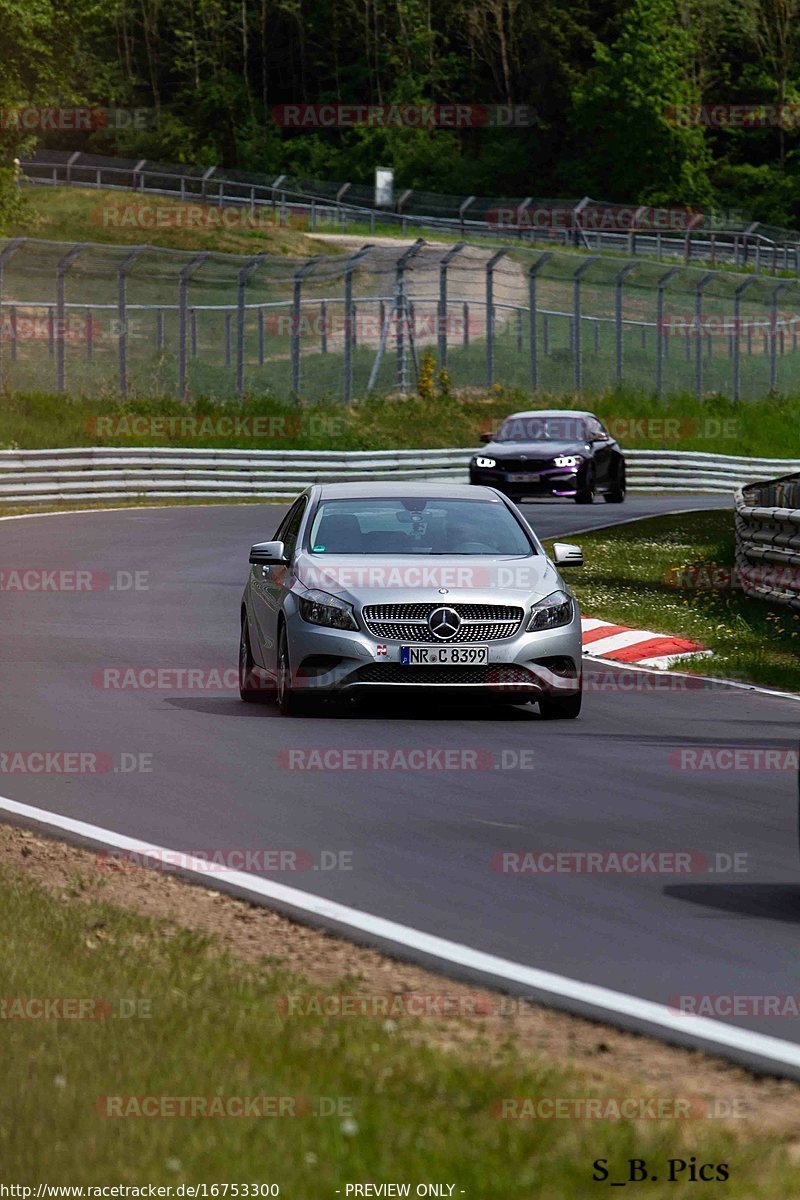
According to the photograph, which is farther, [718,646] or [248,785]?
[718,646]

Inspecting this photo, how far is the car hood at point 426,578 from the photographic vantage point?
13.4 meters

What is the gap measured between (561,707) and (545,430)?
23058mm

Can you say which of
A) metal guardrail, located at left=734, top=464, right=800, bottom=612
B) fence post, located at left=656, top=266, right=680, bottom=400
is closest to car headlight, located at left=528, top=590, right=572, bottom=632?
metal guardrail, located at left=734, top=464, right=800, bottom=612

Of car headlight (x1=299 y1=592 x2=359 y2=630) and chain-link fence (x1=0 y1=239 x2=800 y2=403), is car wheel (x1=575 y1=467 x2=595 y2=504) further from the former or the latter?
car headlight (x1=299 y1=592 x2=359 y2=630)

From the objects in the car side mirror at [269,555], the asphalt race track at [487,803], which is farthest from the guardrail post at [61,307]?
the car side mirror at [269,555]

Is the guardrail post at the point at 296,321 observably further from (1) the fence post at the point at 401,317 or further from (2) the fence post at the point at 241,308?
(1) the fence post at the point at 401,317

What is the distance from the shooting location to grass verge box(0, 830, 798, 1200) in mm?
4707

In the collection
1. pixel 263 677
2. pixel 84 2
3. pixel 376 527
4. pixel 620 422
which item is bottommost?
pixel 620 422

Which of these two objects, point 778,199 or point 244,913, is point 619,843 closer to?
point 244,913

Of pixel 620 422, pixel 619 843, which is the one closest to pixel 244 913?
pixel 619 843

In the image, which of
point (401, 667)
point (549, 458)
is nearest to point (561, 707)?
point (401, 667)

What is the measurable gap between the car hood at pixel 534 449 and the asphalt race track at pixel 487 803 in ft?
58.5

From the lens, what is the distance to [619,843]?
9.16 metres

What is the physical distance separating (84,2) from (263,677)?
44938 mm
